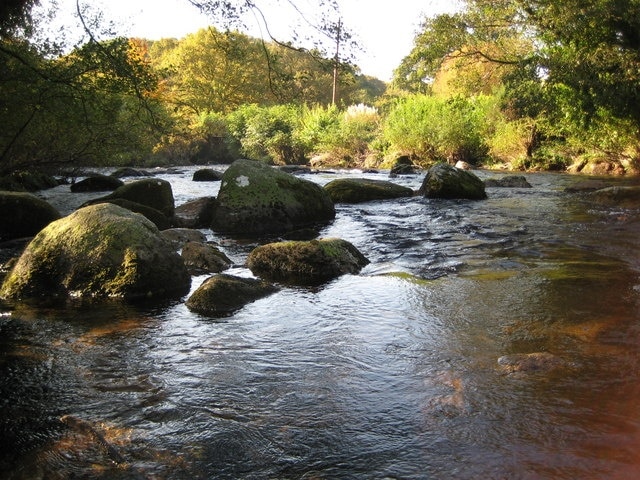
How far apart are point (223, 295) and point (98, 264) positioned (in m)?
1.45

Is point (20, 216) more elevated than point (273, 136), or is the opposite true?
point (273, 136)

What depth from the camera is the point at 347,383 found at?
323cm

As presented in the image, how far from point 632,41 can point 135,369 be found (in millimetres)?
17239

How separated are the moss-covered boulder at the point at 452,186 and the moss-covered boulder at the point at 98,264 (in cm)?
850

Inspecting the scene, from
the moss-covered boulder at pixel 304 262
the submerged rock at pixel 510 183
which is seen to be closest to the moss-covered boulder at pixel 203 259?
the moss-covered boulder at pixel 304 262

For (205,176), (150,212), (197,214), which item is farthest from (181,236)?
(205,176)

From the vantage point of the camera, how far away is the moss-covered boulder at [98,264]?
5.23m

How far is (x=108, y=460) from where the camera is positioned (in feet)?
8.05

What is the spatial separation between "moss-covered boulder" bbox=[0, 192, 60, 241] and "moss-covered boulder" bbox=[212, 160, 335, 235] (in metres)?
2.74

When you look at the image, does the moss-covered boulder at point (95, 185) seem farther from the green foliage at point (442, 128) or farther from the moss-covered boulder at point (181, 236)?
the green foliage at point (442, 128)

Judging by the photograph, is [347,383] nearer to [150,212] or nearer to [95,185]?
[150,212]

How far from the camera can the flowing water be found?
8.00 ft

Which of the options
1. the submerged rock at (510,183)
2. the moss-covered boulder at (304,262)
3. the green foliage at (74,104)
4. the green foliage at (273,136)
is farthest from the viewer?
the green foliage at (273,136)

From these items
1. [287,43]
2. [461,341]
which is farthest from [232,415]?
[287,43]
